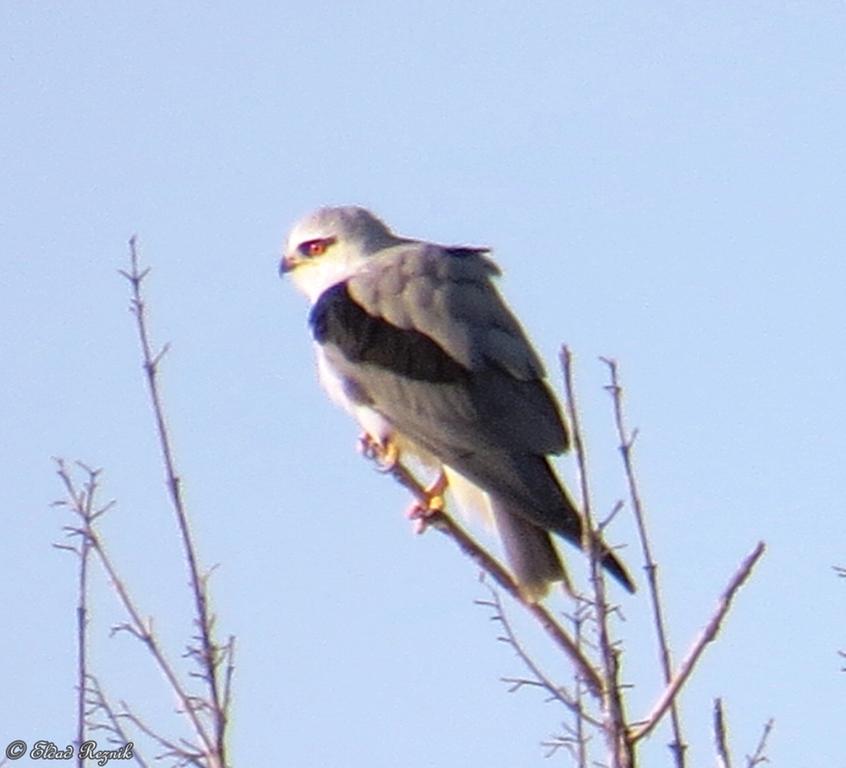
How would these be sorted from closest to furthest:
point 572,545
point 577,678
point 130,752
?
point 577,678, point 130,752, point 572,545

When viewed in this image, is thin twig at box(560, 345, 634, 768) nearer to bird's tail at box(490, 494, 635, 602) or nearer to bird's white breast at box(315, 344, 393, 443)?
bird's tail at box(490, 494, 635, 602)

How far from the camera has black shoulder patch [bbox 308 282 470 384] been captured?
23.4ft

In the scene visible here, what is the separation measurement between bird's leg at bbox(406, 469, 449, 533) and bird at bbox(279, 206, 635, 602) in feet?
0.03

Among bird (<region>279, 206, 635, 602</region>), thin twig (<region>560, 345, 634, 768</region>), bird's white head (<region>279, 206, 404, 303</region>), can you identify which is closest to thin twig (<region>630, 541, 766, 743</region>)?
thin twig (<region>560, 345, 634, 768</region>)

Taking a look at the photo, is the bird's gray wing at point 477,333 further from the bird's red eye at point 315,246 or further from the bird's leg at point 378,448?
the bird's red eye at point 315,246

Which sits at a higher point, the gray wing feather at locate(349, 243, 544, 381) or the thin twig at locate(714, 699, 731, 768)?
the gray wing feather at locate(349, 243, 544, 381)

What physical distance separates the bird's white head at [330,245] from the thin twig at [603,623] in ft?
14.1

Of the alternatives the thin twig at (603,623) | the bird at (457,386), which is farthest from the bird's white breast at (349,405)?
the thin twig at (603,623)

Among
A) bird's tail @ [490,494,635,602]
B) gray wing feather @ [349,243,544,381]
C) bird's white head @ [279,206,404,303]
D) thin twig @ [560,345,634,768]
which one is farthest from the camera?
bird's white head @ [279,206,404,303]

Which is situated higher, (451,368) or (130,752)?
(451,368)

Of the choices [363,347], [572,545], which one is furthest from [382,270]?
[572,545]

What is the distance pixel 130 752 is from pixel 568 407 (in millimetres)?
1476

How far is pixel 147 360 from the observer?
4.86 metres

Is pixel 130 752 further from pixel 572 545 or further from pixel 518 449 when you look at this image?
pixel 518 449
